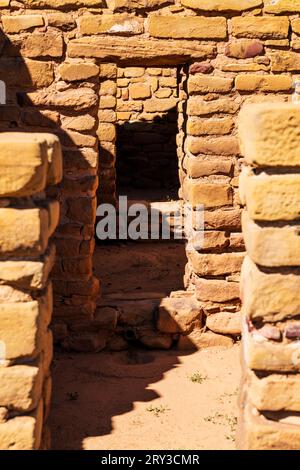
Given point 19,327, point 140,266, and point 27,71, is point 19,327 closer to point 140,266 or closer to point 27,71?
point 27,71

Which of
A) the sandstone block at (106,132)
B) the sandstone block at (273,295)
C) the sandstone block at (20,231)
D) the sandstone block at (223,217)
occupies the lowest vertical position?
the sandstone block at (273,295)

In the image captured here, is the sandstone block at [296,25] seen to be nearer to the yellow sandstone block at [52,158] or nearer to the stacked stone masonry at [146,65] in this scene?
the stacked stone masonry at [146,65]

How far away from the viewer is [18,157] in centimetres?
285

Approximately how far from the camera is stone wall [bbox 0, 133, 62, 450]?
286 centimetres

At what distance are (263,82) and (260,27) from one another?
427 mm

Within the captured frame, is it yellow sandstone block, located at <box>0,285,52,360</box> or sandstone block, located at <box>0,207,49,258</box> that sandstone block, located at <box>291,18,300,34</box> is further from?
yellow sandstone block, located at <box>0,285,52,360</box>

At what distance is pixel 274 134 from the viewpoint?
2.80m

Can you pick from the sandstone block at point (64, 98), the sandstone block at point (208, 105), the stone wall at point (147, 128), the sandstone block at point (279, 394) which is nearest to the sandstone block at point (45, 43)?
the sandstone block at point (64, 98)

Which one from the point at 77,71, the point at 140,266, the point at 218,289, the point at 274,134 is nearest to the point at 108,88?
the point at 140,266

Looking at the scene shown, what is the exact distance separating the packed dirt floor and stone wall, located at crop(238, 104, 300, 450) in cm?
93

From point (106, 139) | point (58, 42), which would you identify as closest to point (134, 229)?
point (106, 139)

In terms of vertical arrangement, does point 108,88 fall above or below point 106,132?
above

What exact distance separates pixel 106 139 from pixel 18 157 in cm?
504

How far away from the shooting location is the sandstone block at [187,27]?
4895mm
